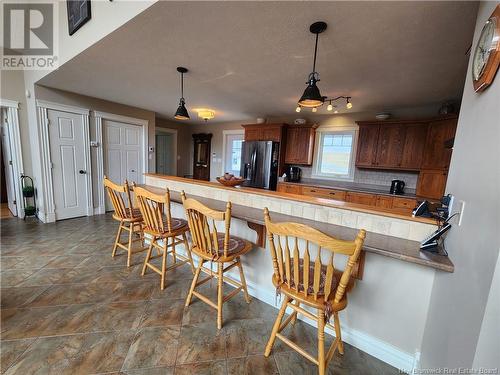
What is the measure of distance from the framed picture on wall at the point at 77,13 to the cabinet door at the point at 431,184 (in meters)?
4.77

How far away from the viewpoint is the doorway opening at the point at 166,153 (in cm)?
667

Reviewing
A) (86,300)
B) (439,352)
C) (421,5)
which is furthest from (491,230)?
(86,300)

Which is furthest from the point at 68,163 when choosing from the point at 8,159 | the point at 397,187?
the point at 397,187

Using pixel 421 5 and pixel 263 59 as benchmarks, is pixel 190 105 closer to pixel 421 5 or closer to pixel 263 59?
pixel 263 59

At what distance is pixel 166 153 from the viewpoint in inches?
274

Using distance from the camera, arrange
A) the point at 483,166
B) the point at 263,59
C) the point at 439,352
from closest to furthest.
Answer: the point at 483,166, the point at 439,352, the point at 263,59

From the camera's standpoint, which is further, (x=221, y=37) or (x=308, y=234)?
(x=221, y=37)

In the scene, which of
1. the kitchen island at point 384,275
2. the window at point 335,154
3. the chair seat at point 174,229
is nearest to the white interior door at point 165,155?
the window at point 335,154

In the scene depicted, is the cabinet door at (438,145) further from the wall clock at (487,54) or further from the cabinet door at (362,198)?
the wall clock at (487,54)

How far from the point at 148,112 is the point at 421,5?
16.7 feet

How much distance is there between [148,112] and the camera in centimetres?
503

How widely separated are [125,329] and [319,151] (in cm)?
439

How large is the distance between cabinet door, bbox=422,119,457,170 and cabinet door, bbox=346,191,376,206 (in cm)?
89

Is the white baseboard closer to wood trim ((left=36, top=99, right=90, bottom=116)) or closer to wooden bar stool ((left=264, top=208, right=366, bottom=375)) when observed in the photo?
wooden bar stool ((left=264, top=208, right=366, bottom=375))
